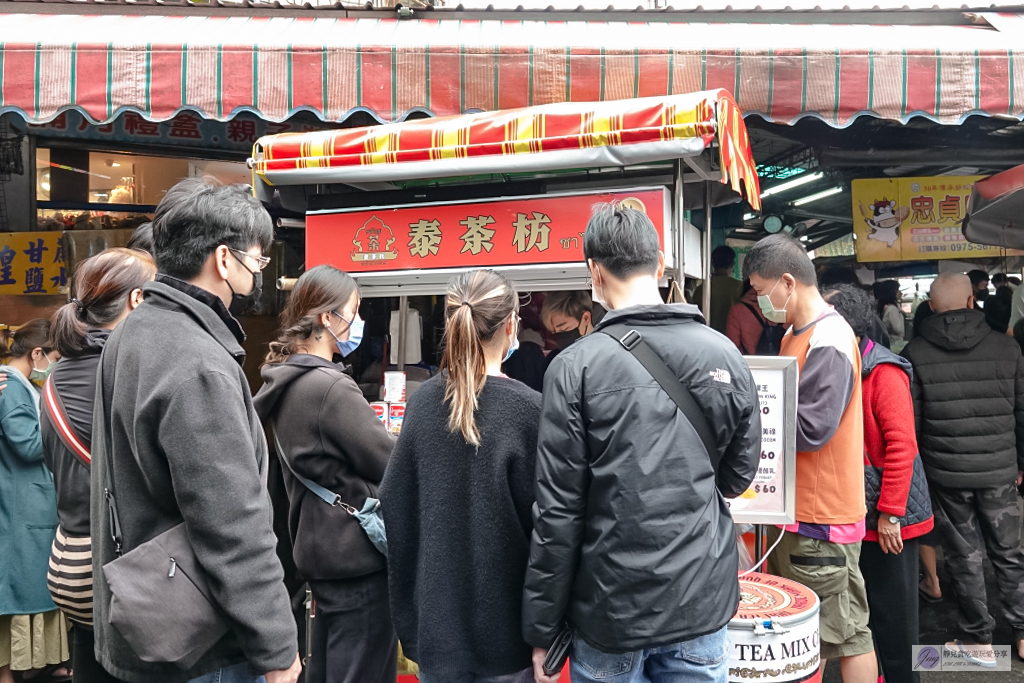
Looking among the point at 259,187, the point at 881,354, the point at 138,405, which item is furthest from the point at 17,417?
the point at 881,354

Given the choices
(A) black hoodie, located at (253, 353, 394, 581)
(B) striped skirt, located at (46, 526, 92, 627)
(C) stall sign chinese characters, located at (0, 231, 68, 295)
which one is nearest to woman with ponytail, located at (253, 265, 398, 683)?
(A) black hoodie, located at (253, 353, 394, 581)

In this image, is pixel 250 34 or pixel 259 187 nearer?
pixel 259 187

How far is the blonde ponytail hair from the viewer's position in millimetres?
2328

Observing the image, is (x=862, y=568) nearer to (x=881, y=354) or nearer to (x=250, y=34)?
(x=881, y=354)

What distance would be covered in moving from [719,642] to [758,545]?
1.73 meters

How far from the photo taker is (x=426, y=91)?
4574 mm

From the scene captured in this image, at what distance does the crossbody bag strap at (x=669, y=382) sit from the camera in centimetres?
222

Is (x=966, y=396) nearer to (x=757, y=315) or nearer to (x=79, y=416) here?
(x=757, y=315)

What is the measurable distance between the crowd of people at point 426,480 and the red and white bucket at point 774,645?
0.83ft

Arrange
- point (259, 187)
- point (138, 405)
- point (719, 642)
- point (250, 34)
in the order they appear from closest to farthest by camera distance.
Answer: point (138, 405), point (719, 642), point (259, 187), point (250, 34)

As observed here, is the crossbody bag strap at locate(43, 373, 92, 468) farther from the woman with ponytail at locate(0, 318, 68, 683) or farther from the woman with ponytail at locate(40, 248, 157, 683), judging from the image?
the woman with ponytail at locate(0, 318, 68, 683)

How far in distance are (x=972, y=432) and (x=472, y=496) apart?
3.73 metres

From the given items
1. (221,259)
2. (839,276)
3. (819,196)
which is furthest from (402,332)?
(819,196)

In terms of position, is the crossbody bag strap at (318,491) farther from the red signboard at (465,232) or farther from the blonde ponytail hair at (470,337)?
the red signboard at (465,232)
